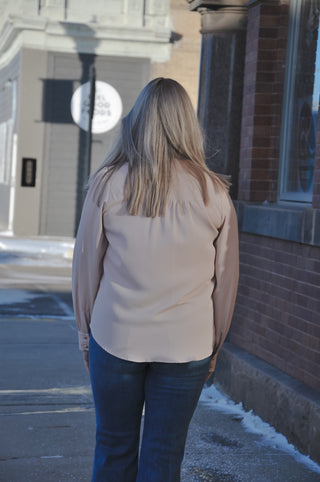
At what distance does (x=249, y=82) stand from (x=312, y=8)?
0.76 m

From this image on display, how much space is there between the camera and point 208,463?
4.49 meters

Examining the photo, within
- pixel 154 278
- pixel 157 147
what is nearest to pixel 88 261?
pixel 154 278

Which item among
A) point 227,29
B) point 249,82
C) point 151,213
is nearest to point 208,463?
point 151,213

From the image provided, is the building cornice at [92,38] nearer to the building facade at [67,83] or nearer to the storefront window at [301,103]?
the building facade at [67,83]

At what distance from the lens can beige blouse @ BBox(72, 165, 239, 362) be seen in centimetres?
262

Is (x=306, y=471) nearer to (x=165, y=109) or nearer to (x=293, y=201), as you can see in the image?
(x=293, y=201)

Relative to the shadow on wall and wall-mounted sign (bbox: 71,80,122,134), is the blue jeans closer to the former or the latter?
the shadow on wall

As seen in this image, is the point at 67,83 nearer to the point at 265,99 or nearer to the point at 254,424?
the point at 265,99

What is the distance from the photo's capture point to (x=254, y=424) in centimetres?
525

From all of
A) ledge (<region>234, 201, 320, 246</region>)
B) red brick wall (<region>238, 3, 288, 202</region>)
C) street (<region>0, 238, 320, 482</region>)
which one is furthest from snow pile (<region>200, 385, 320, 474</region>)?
red brick wall (<region>238, 3, 288, 202</region>)

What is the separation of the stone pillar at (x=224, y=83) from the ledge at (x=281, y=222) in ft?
1.70

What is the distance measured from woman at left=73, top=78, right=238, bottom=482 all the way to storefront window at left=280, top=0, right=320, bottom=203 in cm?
277

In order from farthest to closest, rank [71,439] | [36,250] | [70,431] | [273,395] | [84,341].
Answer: [36,250] < [273,395] < [70,431] < [71,439] < [84,341]

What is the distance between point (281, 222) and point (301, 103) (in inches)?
38.4
